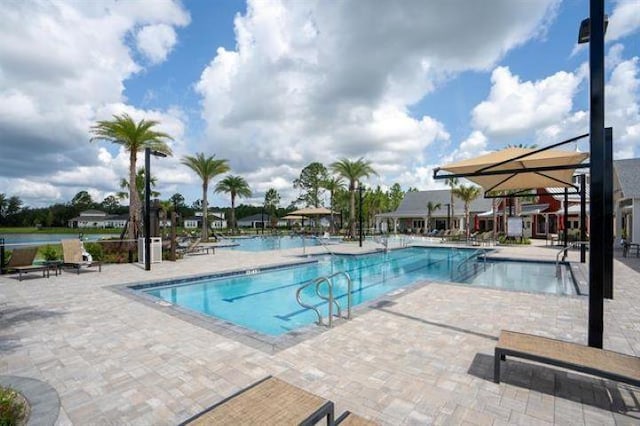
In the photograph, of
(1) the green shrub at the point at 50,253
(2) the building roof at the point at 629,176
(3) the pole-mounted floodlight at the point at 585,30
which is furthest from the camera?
(2) the building roof at the point at 629,176

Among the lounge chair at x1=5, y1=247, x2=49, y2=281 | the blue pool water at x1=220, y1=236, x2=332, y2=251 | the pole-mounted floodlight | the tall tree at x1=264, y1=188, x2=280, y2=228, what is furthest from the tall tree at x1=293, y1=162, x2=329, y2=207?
the pole-mounted floodlight

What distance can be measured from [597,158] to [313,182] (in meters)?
51.0

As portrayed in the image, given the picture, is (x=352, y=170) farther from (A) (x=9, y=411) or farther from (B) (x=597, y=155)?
(A) (x=9, y=411)

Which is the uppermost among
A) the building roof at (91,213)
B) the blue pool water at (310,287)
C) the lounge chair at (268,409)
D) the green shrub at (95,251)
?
the building roof at (91,213)

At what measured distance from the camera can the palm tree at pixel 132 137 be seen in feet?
46.5

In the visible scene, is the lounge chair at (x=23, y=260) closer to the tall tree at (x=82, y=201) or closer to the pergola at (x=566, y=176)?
the pergola at (x=566, y=176)

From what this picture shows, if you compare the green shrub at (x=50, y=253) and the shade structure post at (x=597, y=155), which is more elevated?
the shade structure post at (x=597, y=155)

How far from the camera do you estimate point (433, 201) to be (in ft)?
145

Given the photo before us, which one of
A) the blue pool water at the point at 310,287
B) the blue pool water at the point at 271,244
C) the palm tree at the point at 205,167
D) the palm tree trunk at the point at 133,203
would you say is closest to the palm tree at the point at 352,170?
the blue pool water at the point at 271,244

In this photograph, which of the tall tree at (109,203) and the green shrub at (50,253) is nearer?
the green shrub at (50,253)

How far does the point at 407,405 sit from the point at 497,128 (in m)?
20.4

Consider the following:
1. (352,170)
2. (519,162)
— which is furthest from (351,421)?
(352,170)

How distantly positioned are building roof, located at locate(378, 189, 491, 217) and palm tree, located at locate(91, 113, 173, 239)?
114ft

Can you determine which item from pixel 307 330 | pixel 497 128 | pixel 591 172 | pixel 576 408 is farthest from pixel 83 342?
pixel 497 128
